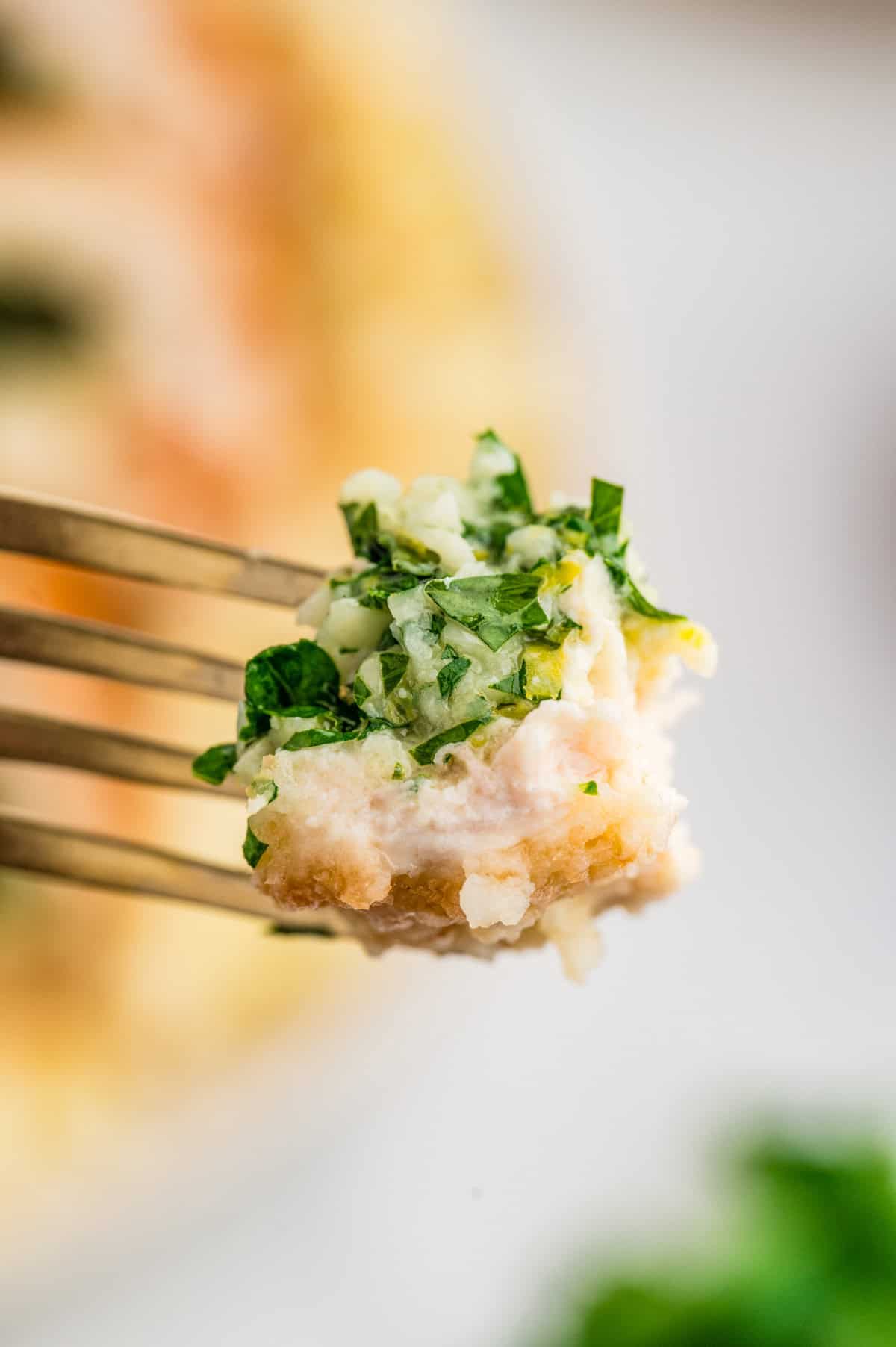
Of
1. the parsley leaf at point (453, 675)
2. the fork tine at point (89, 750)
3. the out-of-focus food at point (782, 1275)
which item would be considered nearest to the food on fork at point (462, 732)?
the parsley leaf at point (453, 675)

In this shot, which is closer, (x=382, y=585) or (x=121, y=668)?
(x=382, y=585)

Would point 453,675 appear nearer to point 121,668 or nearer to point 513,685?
point 513,685

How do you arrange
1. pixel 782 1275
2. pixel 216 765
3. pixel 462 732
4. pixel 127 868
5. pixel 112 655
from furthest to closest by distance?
pixel 782 1275 < pixel 127 868 < pixel 112 655 < pixel 216 765 < pixel 462 732

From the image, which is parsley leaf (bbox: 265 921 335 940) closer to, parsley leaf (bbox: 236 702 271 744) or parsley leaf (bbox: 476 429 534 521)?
parsley leaf (bbox: 236 702 271 744)

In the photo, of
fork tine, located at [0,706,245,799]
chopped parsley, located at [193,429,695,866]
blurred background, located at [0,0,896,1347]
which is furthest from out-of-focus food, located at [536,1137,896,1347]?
chopped parsley, located at [193,429,695,866]

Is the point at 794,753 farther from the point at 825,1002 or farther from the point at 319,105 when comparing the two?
the point at 319,105

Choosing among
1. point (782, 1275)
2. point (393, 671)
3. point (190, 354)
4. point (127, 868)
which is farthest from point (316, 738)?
point (782, 1275)

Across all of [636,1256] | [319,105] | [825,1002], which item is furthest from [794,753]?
[319,105]
